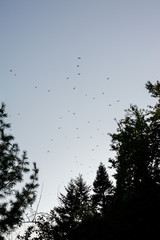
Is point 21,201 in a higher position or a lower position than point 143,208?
higher

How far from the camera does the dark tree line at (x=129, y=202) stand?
597 centimetres

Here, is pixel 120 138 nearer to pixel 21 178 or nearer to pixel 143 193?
pixel 143 193

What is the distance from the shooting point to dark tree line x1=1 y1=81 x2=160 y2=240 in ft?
19.6

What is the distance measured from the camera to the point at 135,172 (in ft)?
29.7

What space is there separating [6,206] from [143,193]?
653cm

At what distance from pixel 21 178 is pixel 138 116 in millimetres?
8595

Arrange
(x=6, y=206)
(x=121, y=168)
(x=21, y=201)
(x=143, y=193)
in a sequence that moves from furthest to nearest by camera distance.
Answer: (x=121, y=168)
(x=21, y=201)
(x=6, y=206)
(x=143, y=193)

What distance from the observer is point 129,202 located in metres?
7.16

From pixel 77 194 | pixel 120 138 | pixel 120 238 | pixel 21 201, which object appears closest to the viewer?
pixel 120 238

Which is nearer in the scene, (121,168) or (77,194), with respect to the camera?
(121,168)

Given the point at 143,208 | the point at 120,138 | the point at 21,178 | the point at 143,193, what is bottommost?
the point at 143,208

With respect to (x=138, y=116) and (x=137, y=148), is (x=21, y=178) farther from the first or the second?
(x=138, y=116)

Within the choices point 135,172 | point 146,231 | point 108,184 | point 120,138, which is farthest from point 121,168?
point 108,184

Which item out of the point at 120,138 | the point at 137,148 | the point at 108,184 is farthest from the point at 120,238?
the point at 108,184
